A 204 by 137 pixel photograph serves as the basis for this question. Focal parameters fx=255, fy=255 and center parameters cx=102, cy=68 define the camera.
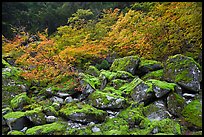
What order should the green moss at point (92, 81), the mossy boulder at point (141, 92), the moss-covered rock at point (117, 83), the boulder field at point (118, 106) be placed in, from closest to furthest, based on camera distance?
the boulder field at point (118, 106)
the mossy boulder at point (141, 92)
the moss-covered rock at point (117, 83)
the green moss at point (92, 81)

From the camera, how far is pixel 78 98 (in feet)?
30.5

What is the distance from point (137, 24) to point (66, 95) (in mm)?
4715

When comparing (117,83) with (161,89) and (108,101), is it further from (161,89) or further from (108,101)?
(161,89)

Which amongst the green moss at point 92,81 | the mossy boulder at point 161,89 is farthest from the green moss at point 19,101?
the mossy boulder at point 161,89

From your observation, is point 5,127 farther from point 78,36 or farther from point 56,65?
point 78,36

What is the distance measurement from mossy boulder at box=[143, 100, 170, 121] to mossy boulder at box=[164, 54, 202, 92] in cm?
112

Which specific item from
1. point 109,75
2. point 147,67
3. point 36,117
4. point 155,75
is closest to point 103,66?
point 109,75

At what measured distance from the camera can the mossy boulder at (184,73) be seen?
8.58m

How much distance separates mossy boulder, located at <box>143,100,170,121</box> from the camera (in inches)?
303

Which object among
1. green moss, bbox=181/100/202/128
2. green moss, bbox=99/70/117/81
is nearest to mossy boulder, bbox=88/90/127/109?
green moss, bbox=99/70/117/81

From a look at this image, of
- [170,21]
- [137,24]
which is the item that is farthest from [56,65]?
[170,21]

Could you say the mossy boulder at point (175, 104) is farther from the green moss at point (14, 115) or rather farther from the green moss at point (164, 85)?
the green moss at point (14, 115)

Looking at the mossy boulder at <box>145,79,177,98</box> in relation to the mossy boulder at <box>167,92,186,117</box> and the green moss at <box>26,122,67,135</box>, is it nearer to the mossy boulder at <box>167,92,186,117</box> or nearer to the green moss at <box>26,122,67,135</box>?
the mossy boulder at <box>167,92,186,117</box>

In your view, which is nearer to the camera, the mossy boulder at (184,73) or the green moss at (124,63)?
the mossy boulder at (184,73)
